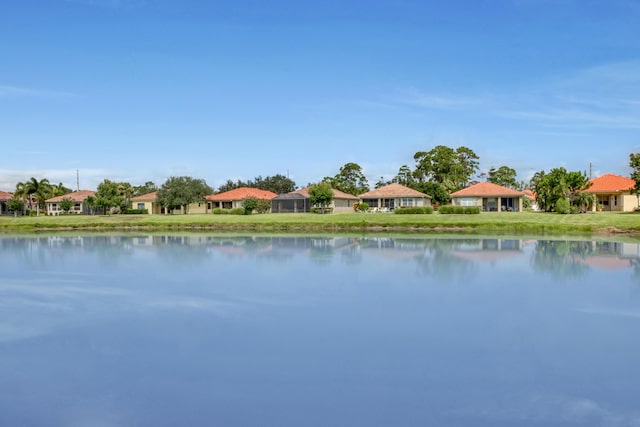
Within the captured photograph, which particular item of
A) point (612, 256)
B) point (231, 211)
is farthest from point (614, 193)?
point (231, 211)

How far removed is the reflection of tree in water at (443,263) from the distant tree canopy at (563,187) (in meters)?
26.0

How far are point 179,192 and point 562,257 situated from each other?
4813 cm

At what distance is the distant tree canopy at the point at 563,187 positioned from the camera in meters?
→ 51.4

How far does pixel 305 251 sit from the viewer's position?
89.6 feet

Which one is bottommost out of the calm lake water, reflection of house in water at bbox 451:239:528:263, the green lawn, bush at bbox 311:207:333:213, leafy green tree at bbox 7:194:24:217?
the calm lake water

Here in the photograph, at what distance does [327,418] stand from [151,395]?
2.57 metres

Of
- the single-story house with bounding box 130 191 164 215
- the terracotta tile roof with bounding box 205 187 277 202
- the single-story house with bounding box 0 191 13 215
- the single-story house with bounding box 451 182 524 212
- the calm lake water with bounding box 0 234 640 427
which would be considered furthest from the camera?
the single-story house with bounding box 0 191 13 215

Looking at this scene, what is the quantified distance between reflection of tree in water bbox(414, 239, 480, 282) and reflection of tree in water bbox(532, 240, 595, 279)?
107 inches

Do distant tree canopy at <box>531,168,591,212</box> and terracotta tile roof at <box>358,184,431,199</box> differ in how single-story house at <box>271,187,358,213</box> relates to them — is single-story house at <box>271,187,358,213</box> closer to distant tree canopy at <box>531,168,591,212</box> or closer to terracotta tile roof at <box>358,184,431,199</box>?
terracotta tile roof at <box>358,184,431,199</box>

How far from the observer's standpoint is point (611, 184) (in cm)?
5769

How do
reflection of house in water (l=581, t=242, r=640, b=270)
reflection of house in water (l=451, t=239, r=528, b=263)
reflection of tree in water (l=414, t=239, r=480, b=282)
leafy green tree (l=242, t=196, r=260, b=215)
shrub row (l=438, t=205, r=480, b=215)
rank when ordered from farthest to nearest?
leafy green tree (l=242, t=196, r=260, b=215) < shrub row (l=438, t=205, r=480, b=215) < reflection of house in water (l=451, t=239, r=528, b=263) < reflection of house in water (l=581, t=242, r=640, b=270) < reflection of tree in water (l=414, t=239, r=480, b=282)

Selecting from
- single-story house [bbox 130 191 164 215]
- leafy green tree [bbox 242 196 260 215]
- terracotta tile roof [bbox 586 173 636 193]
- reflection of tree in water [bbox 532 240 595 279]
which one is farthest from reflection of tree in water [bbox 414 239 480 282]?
single-story house [bbox 130 191 164 215]

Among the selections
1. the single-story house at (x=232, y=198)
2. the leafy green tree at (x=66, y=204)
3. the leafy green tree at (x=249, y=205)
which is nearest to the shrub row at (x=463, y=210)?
the leafy green tree at (x=249, y=205)

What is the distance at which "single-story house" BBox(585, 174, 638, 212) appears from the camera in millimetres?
53562
